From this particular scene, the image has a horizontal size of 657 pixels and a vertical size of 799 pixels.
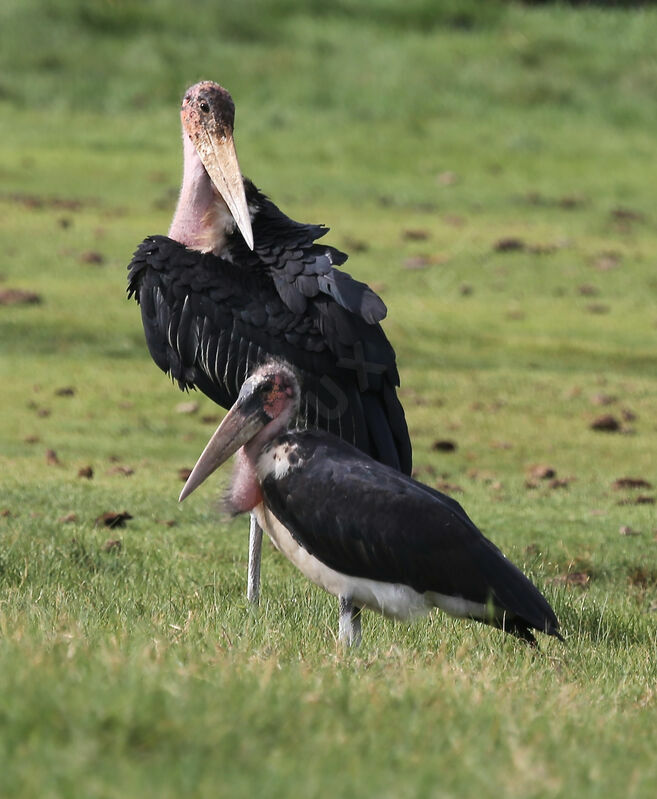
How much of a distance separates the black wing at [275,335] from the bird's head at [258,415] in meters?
0.22

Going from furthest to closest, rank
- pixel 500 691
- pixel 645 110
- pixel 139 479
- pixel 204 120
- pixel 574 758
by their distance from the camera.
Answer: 1. pixel 645 110
2. pixel 139 479
3. pixel 204 120
4. pixel 500 691
5. pixel 574 758

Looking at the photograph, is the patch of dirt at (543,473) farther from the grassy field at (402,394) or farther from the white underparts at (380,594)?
the white underparts at (380,594)

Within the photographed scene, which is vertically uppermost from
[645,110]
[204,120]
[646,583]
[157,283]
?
[645,110]

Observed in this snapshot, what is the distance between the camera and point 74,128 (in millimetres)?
20000

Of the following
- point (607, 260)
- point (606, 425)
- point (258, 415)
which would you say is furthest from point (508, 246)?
point (258, 415)

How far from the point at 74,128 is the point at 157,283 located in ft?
46.2

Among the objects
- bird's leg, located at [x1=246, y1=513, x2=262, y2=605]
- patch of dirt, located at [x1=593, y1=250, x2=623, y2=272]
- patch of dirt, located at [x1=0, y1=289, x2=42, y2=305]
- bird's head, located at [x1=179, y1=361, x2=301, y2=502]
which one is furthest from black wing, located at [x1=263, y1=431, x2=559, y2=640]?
patch of dirt, located at [x1=593, y1=250, x2=623, y2=272]

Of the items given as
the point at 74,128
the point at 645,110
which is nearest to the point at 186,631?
the point at 74,128

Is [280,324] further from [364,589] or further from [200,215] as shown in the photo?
[364,589]

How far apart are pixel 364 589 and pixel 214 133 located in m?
2.67

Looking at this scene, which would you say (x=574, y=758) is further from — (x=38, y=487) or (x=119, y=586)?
(x=38, y=487)

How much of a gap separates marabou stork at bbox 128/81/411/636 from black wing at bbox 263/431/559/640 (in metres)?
0.50

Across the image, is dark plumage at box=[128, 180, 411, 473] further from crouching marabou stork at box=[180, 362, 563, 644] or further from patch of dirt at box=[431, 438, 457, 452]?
patch of dirt at box=[431, 438, 457, 452]

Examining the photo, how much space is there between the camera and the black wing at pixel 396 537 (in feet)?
17.3
